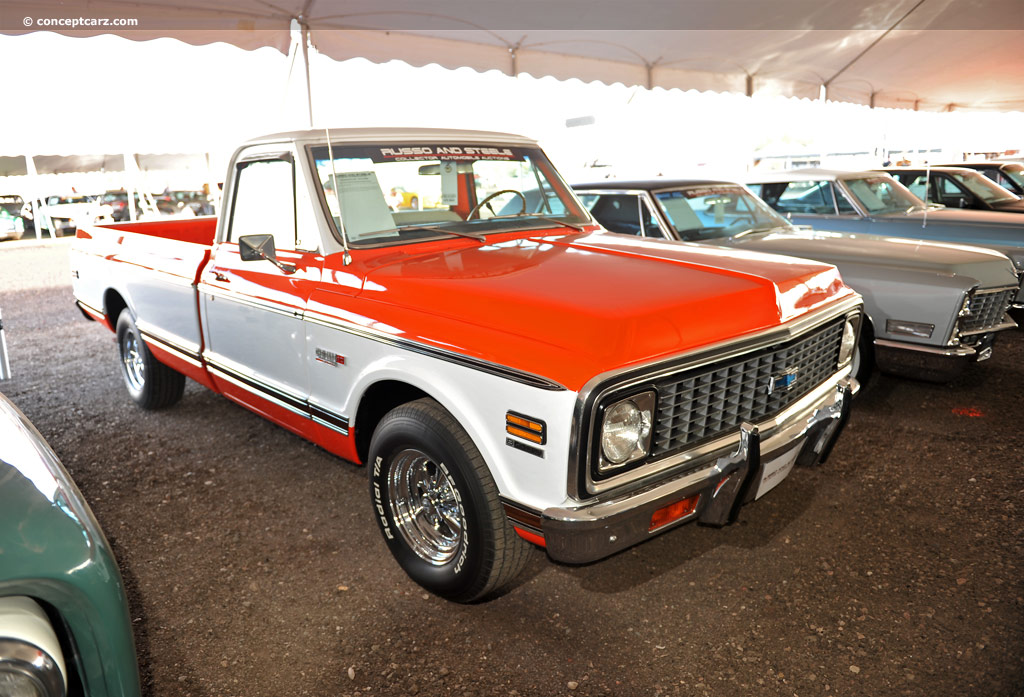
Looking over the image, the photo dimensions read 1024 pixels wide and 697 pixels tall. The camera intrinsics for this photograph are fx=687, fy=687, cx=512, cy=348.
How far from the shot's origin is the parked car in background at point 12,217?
1326 cm

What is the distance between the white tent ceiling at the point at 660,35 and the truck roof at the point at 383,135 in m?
2.90

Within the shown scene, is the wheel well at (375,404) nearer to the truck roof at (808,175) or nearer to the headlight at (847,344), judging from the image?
the headlight at (847,344)

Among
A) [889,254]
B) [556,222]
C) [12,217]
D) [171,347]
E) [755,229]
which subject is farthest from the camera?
[12,217]

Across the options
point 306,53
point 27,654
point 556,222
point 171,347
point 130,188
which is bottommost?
point 130,188

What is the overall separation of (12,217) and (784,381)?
16151mm

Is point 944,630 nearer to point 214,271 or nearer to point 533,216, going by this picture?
point 533,216

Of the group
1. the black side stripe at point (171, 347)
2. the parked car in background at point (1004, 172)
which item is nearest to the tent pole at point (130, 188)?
the black side stripe at point (171, 347)

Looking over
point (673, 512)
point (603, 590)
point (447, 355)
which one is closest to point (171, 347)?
point (447, 355)

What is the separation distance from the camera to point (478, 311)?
2.43 metres

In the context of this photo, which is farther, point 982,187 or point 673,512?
point 982,187

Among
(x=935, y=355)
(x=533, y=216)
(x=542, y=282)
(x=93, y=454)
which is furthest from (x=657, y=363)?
(x=93, y=454)

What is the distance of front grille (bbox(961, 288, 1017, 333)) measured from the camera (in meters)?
4.59

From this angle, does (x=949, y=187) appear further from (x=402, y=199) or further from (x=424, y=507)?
(x=424, y=507)

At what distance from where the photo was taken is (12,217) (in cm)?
1397
